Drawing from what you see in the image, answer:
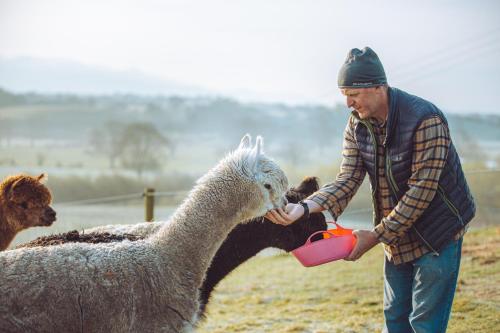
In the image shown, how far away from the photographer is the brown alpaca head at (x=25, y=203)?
7429mm

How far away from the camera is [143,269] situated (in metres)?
4.07

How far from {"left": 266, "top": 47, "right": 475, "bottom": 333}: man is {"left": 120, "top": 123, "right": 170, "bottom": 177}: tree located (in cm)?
3377

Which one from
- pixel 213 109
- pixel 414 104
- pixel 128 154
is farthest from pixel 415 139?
pixel 213 109

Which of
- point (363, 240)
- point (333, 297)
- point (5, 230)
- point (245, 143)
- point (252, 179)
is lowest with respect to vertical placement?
point (333, 297)

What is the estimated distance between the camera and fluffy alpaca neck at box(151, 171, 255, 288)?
427 cm

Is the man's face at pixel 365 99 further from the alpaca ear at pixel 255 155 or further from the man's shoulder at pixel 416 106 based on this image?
the alpaca ear at pixel 255 155

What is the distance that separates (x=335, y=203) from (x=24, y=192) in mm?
4466

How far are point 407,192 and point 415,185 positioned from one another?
0.27ft

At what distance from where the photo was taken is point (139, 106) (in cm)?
6306

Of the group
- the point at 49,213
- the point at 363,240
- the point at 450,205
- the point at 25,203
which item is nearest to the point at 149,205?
the point at 49,213

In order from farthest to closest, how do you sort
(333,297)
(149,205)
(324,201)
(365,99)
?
(149,205) < (333,297) < (324,201) < (365,99)

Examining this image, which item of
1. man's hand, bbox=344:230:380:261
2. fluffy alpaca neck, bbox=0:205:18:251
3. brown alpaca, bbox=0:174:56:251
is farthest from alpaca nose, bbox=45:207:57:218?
man's hand, bbox=344:230:380:261

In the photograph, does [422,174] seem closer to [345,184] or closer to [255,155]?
[345,184]

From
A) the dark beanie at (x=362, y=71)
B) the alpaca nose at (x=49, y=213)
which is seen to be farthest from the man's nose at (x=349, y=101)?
the alpaca nose at (x=49, y=213)
